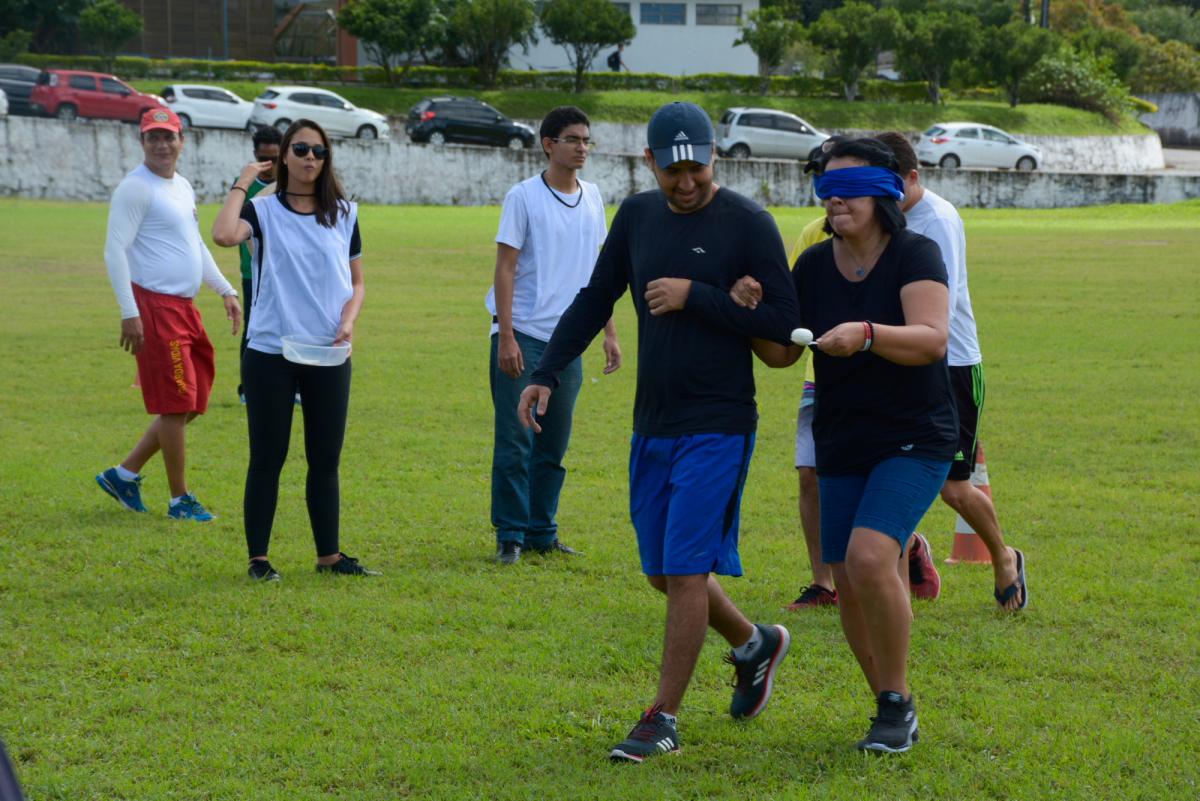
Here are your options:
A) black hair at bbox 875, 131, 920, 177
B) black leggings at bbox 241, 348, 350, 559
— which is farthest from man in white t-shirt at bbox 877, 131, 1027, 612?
black leggings at bbox 241, 348, 350, 559

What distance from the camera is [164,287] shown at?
7.49 meters

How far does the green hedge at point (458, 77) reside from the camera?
52.5m

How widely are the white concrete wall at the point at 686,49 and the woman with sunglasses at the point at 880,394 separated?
6201 centimetres

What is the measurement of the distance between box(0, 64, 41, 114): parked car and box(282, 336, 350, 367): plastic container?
3851 cm

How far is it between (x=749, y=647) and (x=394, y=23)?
166 feet

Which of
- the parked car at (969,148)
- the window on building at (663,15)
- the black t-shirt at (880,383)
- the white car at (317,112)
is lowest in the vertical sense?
the black t-shirt at (880,383)

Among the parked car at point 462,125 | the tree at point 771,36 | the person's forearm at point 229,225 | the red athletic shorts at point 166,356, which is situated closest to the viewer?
the person's forearm at point 229,225

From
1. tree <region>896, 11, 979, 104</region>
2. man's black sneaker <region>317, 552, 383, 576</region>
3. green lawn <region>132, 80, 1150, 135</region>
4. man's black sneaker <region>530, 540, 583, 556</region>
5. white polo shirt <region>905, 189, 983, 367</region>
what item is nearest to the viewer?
white polo shirt <region>905, 189, 983, 367</region>

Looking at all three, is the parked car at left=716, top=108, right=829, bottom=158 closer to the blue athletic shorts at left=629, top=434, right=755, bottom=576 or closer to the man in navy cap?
the man in navy cap

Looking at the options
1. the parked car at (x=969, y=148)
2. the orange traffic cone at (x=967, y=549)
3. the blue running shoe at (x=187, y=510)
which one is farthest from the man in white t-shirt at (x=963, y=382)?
the parked car at (x=969, y=148)

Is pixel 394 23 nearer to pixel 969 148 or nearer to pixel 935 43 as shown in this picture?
pixel 935 43

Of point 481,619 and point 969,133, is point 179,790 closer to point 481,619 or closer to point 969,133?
point 481,619

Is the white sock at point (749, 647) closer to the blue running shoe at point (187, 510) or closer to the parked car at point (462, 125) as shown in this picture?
the blue running shoe at point (187, 510)

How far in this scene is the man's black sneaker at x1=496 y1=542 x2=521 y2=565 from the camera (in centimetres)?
682
